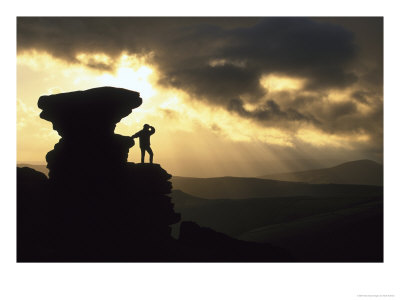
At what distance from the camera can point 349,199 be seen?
231 feet

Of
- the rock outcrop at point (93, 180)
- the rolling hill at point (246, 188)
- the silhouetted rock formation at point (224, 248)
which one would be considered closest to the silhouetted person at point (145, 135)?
the rock outcrop at point (93, 180)

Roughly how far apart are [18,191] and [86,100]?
710 centimetres

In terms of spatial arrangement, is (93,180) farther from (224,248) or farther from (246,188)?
(246,188)

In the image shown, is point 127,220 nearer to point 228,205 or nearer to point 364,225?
point 364,225

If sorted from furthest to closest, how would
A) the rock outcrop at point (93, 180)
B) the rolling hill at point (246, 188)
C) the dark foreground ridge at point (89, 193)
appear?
the rolling hill at point (246, 188) < the rock outcrop at point (93, 180) < the dark foreground ridge at point (89, 193)

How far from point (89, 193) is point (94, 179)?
0.93 m

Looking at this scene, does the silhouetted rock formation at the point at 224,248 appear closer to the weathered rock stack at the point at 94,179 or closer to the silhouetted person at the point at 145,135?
the weathered rock stack at the point at 94,179

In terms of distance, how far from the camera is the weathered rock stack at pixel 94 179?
18812mm

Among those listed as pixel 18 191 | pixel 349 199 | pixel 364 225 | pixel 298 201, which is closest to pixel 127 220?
pixel 18 191

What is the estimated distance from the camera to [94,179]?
1995 cm

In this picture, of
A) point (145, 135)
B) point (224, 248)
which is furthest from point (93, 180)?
point (224, 248)

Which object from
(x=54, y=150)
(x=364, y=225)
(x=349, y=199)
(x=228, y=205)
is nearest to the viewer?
(x=54, y=150)

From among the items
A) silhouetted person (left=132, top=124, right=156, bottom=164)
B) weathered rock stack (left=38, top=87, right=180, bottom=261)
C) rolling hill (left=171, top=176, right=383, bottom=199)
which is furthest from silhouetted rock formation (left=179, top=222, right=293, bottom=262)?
rolling hill (left=171, top=176, right=383, bottom=199)
